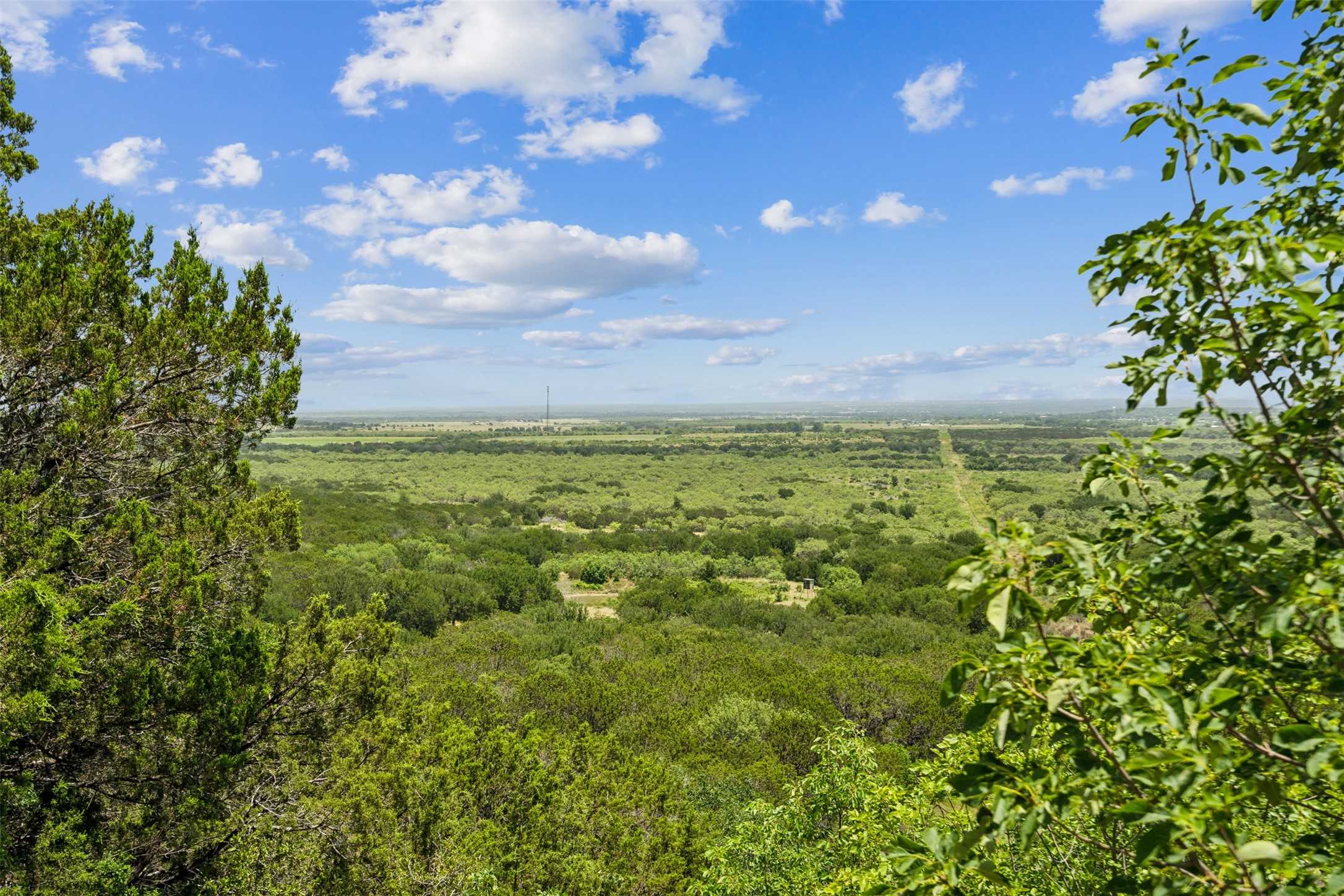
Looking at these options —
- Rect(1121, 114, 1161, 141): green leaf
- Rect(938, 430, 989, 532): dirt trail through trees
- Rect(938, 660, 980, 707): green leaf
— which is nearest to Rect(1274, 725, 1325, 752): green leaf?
Rect(938, 660, 980, 707): green leaf

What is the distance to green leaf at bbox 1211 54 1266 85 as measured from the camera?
2.65 m

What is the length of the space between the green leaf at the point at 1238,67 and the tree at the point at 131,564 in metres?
8.60

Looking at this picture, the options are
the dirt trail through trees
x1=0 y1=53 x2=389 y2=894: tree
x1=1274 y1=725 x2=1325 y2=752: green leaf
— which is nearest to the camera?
x1=1274 y1=725 x2=1325 y2=752: green leaf

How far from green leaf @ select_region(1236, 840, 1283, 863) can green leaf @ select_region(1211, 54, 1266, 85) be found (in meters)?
2.83

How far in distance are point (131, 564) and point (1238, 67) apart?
962cm

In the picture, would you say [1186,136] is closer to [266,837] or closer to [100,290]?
[100,290]

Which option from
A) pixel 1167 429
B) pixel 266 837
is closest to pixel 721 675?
pixel 266 837

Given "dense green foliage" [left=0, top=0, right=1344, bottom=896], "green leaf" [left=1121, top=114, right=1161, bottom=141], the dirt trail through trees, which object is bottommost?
the dirt trail through trees

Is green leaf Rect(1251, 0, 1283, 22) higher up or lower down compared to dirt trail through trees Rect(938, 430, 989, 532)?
higher up

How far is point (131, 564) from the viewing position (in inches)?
276

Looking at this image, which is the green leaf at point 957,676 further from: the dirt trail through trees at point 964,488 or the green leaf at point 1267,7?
the dirt trail through trees at point 964,488

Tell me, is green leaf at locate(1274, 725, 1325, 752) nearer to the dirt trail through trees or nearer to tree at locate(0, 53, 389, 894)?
tree at locate(0, 53, 389, 894)

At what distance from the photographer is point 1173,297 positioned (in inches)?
107

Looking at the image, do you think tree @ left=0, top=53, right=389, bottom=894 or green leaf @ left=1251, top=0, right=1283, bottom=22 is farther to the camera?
tree @ left=0, top=53, right=389, bottom=894
